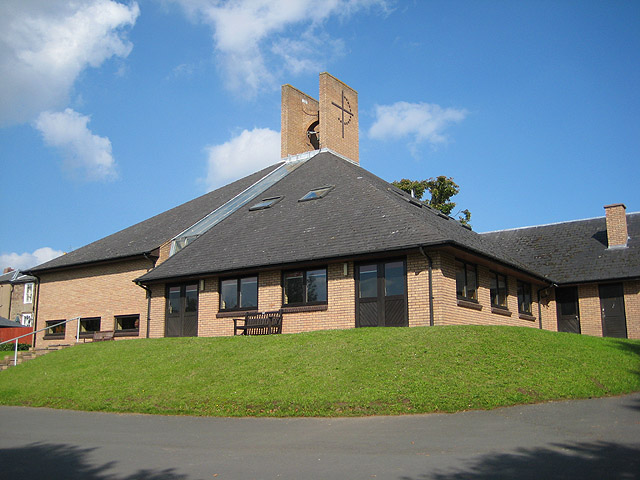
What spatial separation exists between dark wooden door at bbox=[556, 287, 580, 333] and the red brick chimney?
2.64 meters

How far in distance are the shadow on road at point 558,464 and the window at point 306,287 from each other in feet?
37.5

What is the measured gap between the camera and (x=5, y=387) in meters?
16.8

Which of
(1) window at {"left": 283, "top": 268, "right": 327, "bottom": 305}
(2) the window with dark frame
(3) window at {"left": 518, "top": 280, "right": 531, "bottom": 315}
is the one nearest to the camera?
(1) window at {"left": 283, "top": 268, "right": 327, "bottom": 305}

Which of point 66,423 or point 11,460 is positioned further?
point 66,423

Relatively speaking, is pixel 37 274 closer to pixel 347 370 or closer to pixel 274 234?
pixel 274 234

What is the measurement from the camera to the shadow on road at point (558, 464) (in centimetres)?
657

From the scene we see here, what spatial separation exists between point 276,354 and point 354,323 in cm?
381

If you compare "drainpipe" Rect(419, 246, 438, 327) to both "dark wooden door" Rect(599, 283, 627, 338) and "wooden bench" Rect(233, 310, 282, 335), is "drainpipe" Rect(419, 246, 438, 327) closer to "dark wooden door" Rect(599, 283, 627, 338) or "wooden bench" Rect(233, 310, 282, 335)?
"wooden bench" Rect(233, 310, 282, 335)

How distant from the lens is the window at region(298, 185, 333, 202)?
74.4 feet

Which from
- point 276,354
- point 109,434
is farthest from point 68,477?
point 276,354

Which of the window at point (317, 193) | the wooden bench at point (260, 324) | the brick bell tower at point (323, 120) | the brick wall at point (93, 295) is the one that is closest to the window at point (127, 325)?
the brick wall at point (93, 295)

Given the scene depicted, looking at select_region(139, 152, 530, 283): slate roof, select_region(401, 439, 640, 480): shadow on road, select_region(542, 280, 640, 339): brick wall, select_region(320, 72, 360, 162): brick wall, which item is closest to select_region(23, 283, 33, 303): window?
select_region(139, 152, 530, 283): slate roof

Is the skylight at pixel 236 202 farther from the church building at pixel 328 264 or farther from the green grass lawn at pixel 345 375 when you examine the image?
the green grass lawn at pixel 345 375

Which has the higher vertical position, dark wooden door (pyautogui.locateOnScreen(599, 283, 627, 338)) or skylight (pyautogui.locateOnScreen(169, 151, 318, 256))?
skylight (pyautogui.locateOnScreen(169, 151, 318, 256))
